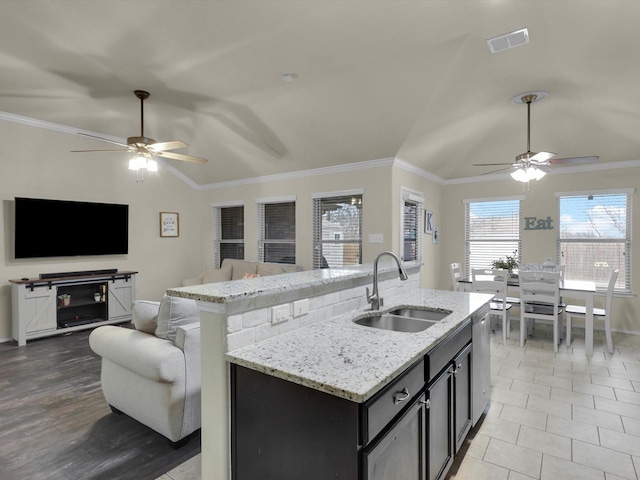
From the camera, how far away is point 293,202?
6281 millimetres

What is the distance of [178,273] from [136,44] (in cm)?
454

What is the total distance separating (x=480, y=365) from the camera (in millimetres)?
2484

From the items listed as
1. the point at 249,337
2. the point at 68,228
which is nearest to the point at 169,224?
the point at 68,228

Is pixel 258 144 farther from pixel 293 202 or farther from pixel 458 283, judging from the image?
pixel 458 283

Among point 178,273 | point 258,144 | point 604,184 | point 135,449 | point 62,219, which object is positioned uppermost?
point 258,144

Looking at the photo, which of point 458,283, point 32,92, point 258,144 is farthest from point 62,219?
point 458,283

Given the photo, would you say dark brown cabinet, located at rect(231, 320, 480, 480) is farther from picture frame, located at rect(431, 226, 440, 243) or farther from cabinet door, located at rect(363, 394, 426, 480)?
picture frame, located at rect(431, 226, 440, 243)

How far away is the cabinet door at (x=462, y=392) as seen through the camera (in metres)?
2.02

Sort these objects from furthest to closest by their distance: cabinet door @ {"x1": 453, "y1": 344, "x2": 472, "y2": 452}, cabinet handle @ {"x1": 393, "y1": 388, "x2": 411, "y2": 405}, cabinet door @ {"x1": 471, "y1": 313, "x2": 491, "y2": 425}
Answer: cabinet door @ {"x1": 471, "y1": 313, "x2": 491, "y2": 425}
cabinet door @ {"x1": 453, "y1": 344, "x2": 472, "y2": 452}
cabinet handle @ {"x1": 393, "y1": 388, "x2": 411, "y2": 405}

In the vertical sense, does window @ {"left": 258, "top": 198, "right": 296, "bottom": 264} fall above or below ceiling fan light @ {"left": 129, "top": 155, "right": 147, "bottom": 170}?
below

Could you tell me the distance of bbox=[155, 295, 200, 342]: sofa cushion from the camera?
242 cm

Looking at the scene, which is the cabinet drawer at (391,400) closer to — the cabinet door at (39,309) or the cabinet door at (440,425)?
the cabinet door at (440,425)

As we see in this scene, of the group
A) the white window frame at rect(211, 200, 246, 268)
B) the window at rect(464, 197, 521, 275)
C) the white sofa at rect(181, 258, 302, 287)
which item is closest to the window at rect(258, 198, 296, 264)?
the white sofa at rect(181, 258, 302, 287)

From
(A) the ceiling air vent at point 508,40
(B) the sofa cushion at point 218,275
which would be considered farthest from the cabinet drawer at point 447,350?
(B) the sofa cushion at point 218,275
